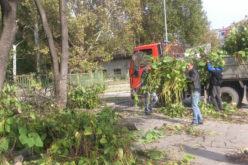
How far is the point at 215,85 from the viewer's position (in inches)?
301

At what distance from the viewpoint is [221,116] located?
742cm

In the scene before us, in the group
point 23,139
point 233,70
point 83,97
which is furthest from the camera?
point 83,97

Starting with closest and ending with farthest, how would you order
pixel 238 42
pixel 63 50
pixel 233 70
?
pixel 233 70
pixel 238 42
pixel 63 50

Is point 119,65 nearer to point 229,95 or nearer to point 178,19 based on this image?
point 178,19

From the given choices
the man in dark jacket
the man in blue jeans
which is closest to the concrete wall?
the man in dark jacket

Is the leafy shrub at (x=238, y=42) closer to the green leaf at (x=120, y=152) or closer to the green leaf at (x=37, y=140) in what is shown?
the green leaf at (x=120, y=152)

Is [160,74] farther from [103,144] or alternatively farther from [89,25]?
[89,25]

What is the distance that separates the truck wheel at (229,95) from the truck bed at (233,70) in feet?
1.44

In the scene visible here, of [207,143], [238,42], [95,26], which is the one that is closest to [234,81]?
[238,42]

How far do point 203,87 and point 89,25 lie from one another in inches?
607

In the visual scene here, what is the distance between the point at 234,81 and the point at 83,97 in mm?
5614

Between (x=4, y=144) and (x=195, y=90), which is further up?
(x=195, y=90)

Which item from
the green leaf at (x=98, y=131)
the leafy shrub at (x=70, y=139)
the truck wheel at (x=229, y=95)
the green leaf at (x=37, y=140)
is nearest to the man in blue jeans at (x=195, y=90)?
the truck wheel at (x=229, y=95)

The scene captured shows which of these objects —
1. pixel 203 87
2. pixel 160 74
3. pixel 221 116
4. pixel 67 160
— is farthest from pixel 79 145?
pixel 203 87
